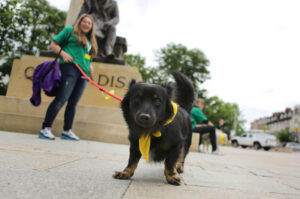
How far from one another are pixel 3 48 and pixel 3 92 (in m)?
2.32

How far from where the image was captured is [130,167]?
2.20 meters

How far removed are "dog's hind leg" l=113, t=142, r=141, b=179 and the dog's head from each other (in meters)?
0.21


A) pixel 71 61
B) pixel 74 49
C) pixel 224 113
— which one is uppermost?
pixel 224 113

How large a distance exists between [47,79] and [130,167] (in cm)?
302

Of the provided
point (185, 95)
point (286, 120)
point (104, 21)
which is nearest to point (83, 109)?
point (104, 21)

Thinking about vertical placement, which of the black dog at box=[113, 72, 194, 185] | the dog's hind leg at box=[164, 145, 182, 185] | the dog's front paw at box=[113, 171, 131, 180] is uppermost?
the black dog at box=[113, 72, 194, 185]

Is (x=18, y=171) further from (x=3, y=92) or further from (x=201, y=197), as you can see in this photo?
(x=3, y=92)

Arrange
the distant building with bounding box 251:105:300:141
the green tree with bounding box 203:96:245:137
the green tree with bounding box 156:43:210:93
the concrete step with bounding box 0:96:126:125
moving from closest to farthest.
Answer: the concrete step with bounding box 0:96:126:125 < the green tree with bounding box 156:43:210:93 < the green tree with bounding box 203:96:245:137 < the distant building with bounding box 251:105:300:141

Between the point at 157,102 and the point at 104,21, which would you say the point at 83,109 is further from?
the point at 157,102

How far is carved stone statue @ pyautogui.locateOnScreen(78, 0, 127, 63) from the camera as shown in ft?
24.8

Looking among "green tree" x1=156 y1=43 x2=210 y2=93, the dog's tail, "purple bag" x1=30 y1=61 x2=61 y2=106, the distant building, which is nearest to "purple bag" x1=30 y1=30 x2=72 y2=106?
"purple bag" x1=30 y1=61 x2=61 y2=106

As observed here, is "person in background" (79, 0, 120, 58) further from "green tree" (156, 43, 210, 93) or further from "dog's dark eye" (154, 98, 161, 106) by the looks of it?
"green tree" (156, 43, 210, 93)

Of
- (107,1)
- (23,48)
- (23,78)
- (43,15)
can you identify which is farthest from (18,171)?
(43,15)

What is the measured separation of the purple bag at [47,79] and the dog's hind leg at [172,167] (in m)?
3.06
